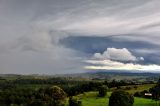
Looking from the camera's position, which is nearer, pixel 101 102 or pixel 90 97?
pixel 101 102

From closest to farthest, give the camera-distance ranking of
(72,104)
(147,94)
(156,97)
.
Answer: (72,104) → (156,97) → (147,94)

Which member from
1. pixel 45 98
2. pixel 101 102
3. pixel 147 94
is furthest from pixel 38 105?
pixel 147 94

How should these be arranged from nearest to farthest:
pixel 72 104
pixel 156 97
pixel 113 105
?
pixel 113 105
pixel 72 104
pixel 156 97

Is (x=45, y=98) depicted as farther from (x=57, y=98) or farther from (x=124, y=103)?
(x=124, y=103)

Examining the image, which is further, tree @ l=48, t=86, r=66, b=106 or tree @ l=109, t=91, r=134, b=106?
tree @ l=48, t=86, r=66, b=106

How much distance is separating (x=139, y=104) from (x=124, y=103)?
2089 centimetres

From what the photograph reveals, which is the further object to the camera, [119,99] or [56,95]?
[56,95]

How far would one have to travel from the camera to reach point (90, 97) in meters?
184

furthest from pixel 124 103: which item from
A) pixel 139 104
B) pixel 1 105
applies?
pixel 1 105

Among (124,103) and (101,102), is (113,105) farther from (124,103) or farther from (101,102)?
(101,102)

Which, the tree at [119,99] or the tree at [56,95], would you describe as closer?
the tree at [119,99]

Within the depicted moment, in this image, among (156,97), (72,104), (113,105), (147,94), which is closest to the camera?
(113,105)

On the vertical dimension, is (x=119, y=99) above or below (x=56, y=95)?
below

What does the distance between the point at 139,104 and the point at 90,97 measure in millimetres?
40196
